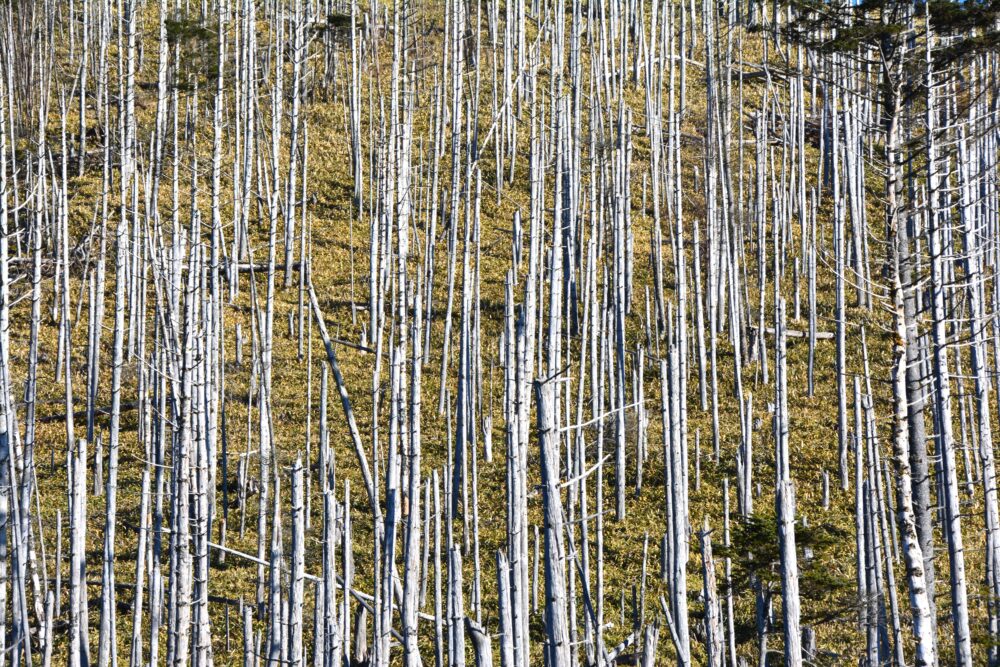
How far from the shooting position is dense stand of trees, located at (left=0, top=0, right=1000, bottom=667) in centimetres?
685

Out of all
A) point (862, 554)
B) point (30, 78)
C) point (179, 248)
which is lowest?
point (862, 554)

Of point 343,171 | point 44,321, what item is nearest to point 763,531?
point 44,321

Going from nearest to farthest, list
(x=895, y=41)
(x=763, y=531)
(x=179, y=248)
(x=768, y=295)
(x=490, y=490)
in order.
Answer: (x=179, y=248) → (x=895, y=41) → (x=763, y=531) → (x=490, y=490) → (x=768, y=295)

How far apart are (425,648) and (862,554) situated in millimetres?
4114

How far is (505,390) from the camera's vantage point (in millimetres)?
9977

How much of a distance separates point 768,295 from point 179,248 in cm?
1305

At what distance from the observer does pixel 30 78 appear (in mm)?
21188

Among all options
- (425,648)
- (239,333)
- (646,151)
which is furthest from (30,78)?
(425,648)

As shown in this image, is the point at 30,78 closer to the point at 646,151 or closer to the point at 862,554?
the point at 646,151

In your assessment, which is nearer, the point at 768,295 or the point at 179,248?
the point at 179,248

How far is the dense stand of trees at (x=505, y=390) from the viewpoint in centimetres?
685

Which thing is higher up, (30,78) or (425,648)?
(30,78)

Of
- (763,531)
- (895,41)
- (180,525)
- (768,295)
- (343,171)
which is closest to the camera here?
(180,525)

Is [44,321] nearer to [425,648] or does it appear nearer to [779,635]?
[425,648]
